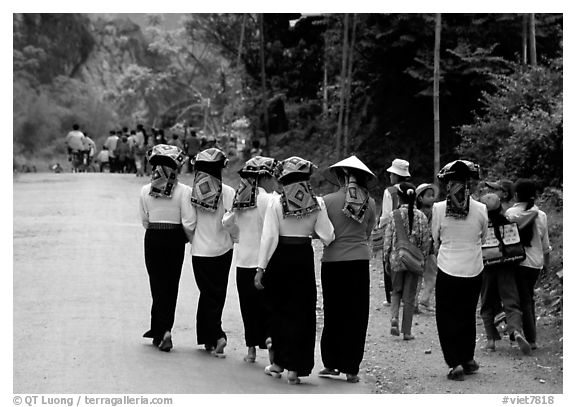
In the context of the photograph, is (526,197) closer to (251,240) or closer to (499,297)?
(499,297)

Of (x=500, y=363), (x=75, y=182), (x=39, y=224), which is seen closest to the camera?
(x=500, y=363)

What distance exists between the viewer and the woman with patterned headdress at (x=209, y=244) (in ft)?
32.0

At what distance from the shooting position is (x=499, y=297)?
1027 centimetres

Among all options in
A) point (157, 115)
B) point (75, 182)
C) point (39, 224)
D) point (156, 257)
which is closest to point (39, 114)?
point (157, 115)

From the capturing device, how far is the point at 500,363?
9773 millimetres

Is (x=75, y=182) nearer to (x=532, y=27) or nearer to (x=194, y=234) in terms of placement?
(x=532, y=27)

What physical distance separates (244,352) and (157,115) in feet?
126

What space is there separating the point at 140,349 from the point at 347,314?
2188mm

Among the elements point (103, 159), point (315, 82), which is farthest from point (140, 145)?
point (315, 82)

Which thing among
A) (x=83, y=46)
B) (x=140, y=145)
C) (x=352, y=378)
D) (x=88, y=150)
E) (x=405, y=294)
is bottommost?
(x=352, y=378)

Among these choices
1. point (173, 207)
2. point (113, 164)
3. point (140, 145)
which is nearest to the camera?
point (173, 207)

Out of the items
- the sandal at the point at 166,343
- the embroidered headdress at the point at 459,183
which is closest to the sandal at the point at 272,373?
the sandal at the point at 166,343

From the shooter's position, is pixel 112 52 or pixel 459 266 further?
pixel 112 52
